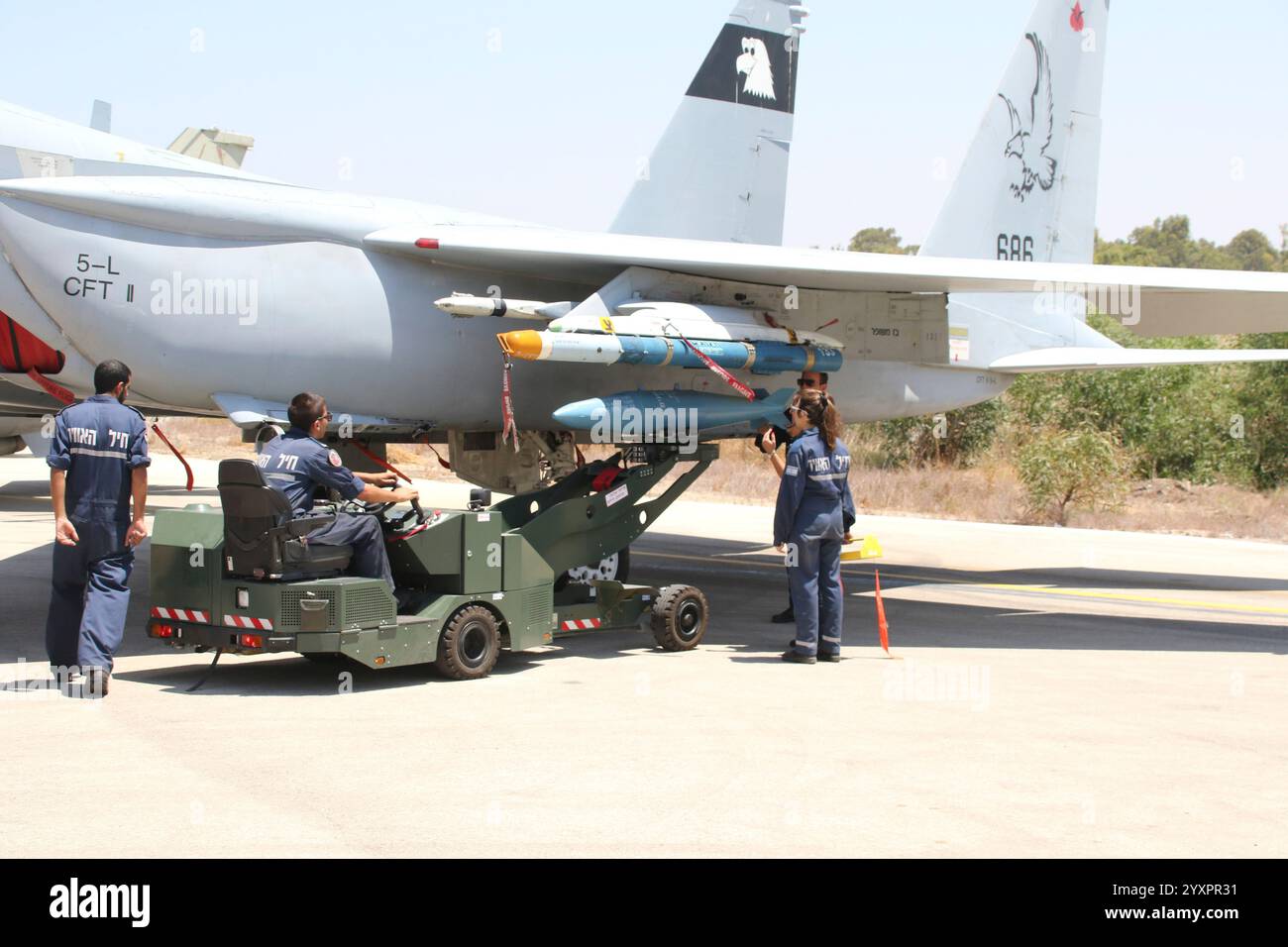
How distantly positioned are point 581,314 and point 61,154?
419 cm

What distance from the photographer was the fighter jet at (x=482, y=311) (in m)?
9.95

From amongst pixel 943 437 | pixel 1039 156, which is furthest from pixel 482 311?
pixel 943 437

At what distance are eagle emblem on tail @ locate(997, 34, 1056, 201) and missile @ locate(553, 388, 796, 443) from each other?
6.00m

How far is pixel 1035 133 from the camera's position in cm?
1641

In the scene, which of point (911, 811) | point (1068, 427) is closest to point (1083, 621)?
point (911, 811)

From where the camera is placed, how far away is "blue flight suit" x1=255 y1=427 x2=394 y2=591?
839cm

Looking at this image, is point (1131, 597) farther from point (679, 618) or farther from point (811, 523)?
point (679, 618)

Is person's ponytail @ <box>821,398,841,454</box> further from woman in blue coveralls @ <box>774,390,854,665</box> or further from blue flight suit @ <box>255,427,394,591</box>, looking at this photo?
blue flight suit @ <box>255,427,394,591</box>

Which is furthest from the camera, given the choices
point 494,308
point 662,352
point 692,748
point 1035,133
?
point 1035,133

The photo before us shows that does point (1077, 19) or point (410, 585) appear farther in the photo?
Answer: point (1077, 19)

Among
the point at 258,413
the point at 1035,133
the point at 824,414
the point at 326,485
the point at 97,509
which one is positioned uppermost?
the point at 1035,133

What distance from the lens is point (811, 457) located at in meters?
9.67

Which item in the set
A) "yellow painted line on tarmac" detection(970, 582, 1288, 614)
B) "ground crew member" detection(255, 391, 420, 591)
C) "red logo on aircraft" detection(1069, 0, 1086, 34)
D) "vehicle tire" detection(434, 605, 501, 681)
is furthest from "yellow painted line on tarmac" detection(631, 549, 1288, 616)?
"ground crew member" detection(255, 391, 420, 591)

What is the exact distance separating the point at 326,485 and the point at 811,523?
11.5ft
